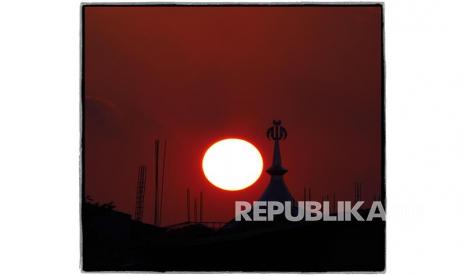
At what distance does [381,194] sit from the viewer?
315 inches

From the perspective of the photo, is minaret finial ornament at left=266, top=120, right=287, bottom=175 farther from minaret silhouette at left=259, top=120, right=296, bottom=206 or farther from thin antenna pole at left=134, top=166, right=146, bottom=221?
thin antenna pole at left=134, top=166, right=146, bottom=221

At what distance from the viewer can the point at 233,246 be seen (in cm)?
823

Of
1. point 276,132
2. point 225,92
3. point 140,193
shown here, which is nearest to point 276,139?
point 276,132

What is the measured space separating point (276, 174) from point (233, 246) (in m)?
0.78

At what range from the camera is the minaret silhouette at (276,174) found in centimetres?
802

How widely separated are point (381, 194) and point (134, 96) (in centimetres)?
227

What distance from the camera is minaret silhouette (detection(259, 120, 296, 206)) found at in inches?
316

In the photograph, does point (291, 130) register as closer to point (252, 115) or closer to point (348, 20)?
point (252, 115)

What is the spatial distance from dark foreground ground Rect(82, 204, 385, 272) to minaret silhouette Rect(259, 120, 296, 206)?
10.7 inches

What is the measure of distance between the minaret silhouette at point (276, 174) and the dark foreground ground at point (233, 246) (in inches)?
10.7

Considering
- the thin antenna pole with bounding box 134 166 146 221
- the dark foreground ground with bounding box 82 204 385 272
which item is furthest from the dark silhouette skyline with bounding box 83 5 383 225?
the dark foreground ground with bounding box 82 204 385 272

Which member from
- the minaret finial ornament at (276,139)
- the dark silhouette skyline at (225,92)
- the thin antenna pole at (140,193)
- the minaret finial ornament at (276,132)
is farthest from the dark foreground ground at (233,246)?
the minaret finial ornament at (276,132)

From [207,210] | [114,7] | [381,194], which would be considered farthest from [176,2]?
[381,194]

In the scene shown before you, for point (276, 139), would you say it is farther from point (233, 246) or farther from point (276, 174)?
point (233, 246)
